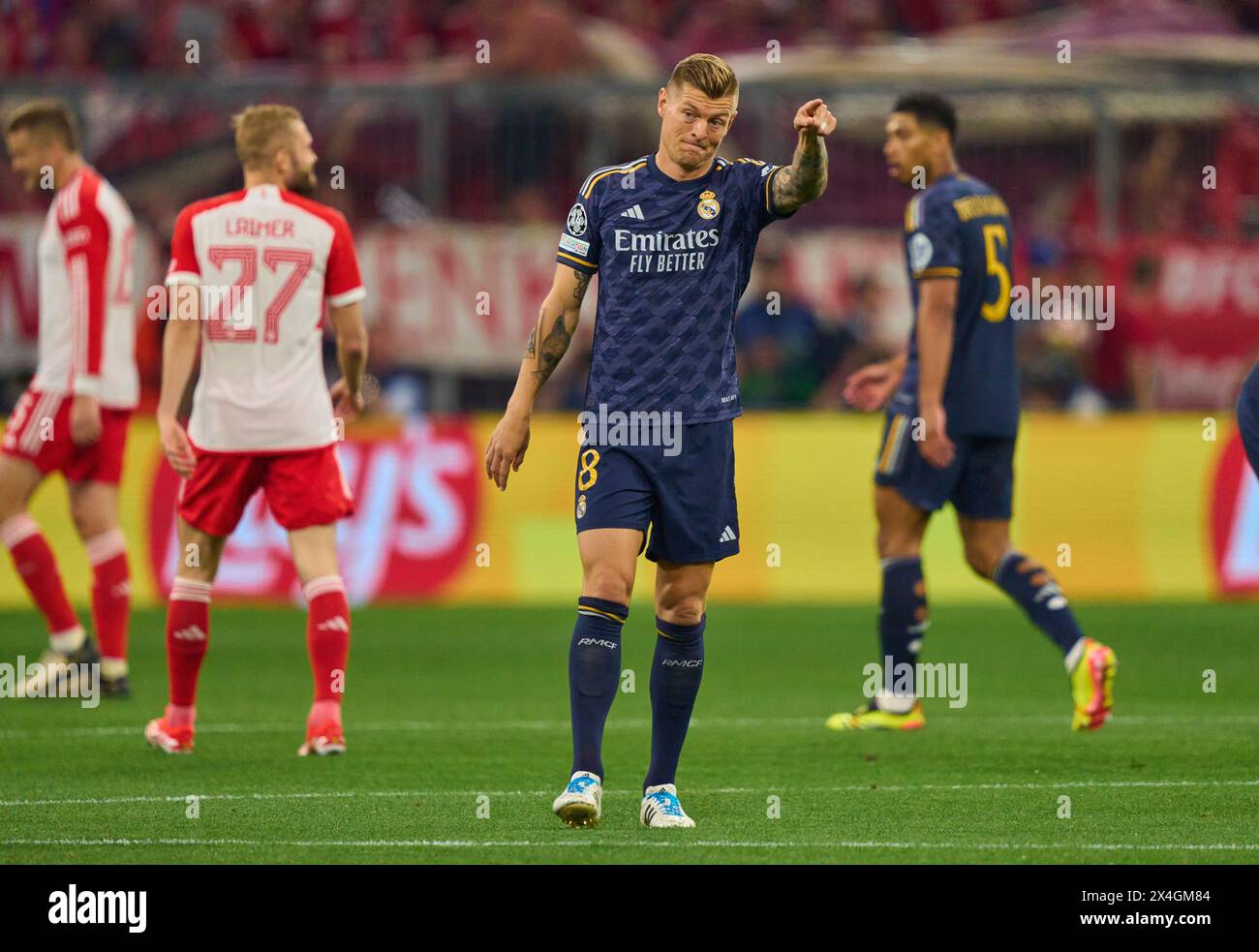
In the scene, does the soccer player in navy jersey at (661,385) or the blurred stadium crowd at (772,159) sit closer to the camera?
the soccer player in navy jersey at (661,385)

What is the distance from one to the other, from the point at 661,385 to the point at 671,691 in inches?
38.4

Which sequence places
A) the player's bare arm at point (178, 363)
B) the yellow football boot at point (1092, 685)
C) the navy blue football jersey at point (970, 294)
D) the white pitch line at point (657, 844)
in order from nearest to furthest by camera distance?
1. the white pitch line at point (657, 844)
2. the player's bare arm at point (178, 363)
3. the yellow football boot at point (1092, 685)
4. the navy blue football jersey at point (970, 294)

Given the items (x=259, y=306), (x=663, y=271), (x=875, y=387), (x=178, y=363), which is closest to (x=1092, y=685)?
(x=875, y=387)

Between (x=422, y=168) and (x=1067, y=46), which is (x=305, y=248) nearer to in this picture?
(x=422, y=168)

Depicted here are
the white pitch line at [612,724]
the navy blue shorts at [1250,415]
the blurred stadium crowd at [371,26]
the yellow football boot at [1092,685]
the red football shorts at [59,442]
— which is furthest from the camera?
the blurred stadium crowd at [371,26]

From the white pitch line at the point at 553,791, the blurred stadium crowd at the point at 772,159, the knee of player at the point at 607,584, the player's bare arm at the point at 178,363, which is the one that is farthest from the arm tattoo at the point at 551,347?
the blurred stadium crowd at the point at 772,159

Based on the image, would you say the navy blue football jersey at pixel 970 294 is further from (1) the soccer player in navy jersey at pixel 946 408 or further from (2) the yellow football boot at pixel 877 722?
(2) the yellow football boot at pixel 877 722

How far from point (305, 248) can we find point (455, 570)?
6.75m

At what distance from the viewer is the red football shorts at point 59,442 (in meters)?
10.2

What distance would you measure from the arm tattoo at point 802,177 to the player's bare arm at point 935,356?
2549 mm

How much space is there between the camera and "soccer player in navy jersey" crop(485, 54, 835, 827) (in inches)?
258

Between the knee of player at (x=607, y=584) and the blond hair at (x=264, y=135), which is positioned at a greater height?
the blond hair at (x=264, y=135)

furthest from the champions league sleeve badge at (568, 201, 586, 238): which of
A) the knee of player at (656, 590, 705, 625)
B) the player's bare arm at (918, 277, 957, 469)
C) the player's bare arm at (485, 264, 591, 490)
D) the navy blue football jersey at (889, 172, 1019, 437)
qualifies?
the navy blue football jersey at (889, 172, 1019, 437)

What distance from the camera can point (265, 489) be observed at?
836cm
